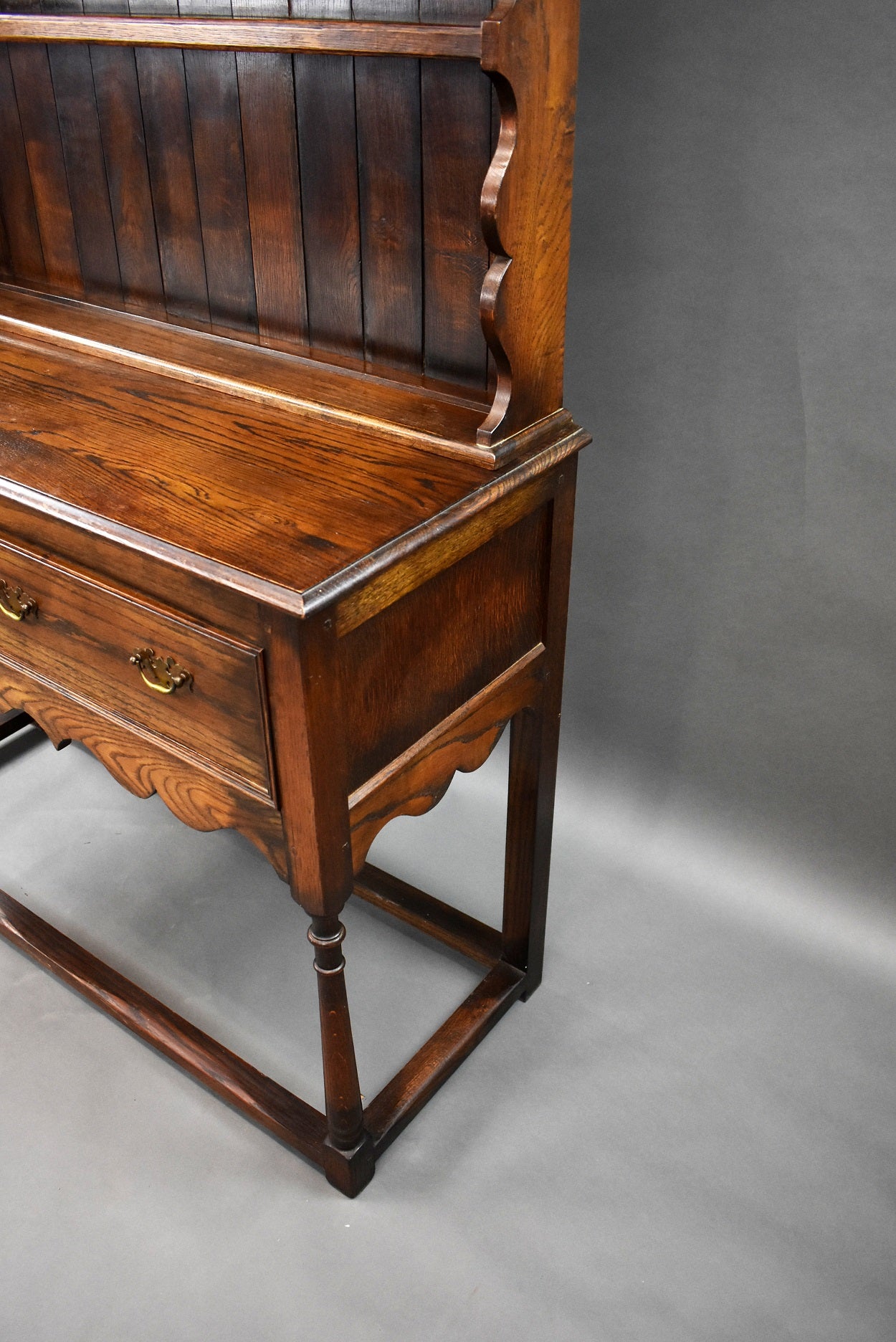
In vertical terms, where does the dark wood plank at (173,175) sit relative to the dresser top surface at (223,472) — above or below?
above

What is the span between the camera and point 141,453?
1.51 metres

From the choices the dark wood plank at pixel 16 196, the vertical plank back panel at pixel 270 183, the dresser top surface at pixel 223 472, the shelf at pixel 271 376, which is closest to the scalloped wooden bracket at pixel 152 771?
the dresser top surface at pixel 223 472

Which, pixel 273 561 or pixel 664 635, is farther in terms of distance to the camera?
pixel 664 635

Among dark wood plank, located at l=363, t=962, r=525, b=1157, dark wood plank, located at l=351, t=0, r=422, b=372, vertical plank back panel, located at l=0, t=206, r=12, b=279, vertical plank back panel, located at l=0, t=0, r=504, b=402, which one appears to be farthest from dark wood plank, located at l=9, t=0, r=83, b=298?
dark wood plank, located at l=363, t=962, r=525, b=1157

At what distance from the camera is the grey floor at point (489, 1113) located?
167 cm

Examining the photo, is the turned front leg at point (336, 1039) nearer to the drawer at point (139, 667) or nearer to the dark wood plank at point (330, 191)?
the drawer at point (139, 667)

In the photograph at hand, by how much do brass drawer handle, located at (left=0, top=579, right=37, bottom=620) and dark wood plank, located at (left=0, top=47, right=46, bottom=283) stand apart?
0.90 meters

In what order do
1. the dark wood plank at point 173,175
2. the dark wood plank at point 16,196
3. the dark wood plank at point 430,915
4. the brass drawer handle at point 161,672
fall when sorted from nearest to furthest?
1. the brass drawer handle at point 161,672
2. the dark wood plank at point 173,175
3. the dark wood plank at point 16,196
4. the dark wood plank at point 430,915

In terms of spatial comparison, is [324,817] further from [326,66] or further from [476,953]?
[326,66]

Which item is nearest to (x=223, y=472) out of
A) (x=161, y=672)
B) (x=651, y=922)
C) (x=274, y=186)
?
(x=161, y=672)

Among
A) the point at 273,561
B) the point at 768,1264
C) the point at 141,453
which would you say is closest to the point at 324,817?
the point at 273,561

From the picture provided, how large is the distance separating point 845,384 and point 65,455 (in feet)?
3.97

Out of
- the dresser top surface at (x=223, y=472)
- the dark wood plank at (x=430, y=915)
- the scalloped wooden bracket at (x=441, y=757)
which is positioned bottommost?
the dark wood plank at (x=430, y=915)

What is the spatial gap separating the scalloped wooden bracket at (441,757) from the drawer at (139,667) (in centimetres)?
15
